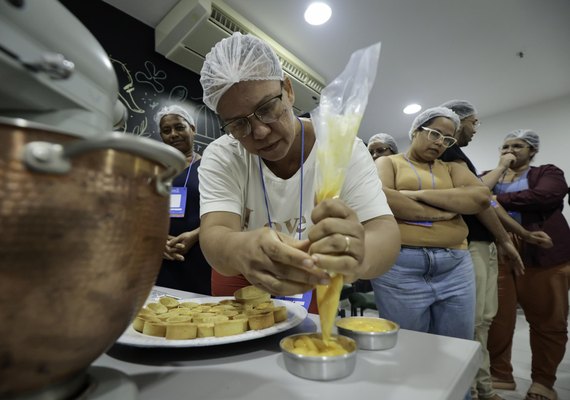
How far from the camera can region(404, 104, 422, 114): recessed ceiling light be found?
4.08m

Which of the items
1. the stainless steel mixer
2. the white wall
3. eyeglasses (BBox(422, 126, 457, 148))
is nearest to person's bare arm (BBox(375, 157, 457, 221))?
eyeglasses (BBox(422, 126, 457, 148))

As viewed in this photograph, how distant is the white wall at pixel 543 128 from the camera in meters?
4.12

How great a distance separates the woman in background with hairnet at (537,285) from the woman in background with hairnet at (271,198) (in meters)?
1.79

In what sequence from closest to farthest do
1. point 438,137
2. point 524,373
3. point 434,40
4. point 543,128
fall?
point 438,137 → point 524,373 → point 434,40 → point 543,128

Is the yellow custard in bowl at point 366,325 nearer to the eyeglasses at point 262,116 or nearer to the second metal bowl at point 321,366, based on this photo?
the second metal bowl at point 321,366

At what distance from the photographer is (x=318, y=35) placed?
2.79 meters

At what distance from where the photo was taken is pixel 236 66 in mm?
865

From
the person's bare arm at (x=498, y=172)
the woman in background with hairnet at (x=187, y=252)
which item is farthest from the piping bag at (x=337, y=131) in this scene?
the person's bare arm at (x=498, y=172)

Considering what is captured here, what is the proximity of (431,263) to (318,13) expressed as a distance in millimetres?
2159

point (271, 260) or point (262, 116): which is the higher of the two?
point (262, 116)

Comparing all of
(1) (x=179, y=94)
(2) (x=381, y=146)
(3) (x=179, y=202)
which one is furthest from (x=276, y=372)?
(1) (x=179, y=94)

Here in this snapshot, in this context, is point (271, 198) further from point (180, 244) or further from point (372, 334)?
point (180, 244)

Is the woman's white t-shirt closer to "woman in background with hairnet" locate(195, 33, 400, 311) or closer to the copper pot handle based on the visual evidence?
"woman in background with hairnet" locate(195, 33, 400, 311)

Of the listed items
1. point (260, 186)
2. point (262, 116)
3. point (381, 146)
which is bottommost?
point (260, 186)
